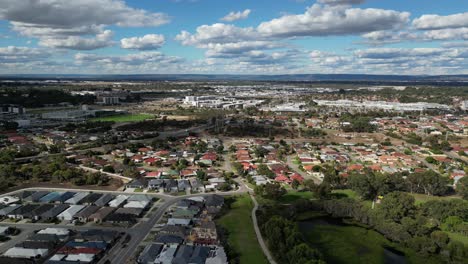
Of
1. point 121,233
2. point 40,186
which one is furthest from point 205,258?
point 40,186

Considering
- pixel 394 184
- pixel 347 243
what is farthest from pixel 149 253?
pixel 394 184

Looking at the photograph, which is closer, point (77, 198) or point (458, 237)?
point (458, 237)

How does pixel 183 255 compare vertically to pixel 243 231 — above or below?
above

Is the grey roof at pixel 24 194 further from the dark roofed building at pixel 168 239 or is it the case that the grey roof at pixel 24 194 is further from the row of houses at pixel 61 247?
the dark roofed building at pixel 168 239

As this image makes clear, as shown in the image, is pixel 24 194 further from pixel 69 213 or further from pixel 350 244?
pixel 350 244

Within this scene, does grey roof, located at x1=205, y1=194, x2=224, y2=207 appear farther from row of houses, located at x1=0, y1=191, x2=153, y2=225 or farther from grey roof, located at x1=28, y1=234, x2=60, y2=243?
grey roof, located at x1=28, y1=234, x2=60, y2=243

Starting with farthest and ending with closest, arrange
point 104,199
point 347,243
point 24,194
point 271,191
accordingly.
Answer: point 24,194
point 271,191
point 104,199
point 347,243

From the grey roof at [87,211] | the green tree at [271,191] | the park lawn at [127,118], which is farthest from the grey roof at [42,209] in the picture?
the park lawn at [127,118]
